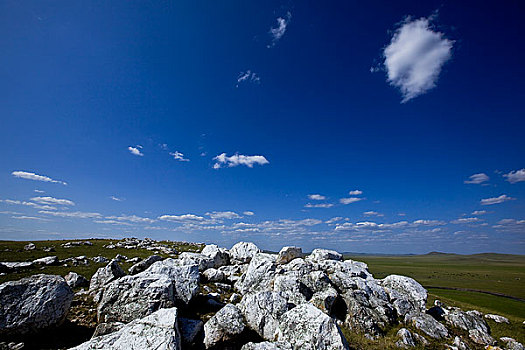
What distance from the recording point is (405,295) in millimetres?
20125

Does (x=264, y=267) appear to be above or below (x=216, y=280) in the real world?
above

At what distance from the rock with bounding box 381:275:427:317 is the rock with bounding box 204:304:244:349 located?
1512cm

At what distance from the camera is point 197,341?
1055cm

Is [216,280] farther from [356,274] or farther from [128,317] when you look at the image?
[356,274]

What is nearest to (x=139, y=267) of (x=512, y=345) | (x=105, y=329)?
(x=105, y=329)

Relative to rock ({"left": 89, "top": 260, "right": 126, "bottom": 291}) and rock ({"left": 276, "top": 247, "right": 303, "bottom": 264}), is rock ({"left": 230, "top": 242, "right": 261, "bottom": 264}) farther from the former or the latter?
rock ({"left": 89, "top": 260, "right": 126, "bottom": 291})

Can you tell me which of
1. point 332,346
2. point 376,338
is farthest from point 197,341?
point 376,338

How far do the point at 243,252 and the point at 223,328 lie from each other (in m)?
18.5

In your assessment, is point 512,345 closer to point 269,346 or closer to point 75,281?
point 269,346

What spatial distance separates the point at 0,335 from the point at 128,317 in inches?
187

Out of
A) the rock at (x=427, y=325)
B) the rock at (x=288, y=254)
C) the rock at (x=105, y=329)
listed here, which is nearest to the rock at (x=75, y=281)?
the rock at (x=105, y=329)

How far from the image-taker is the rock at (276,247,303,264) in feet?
84.8

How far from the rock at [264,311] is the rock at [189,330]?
9.78 feet

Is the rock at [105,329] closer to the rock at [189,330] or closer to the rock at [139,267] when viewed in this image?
the rock at [189,330]
